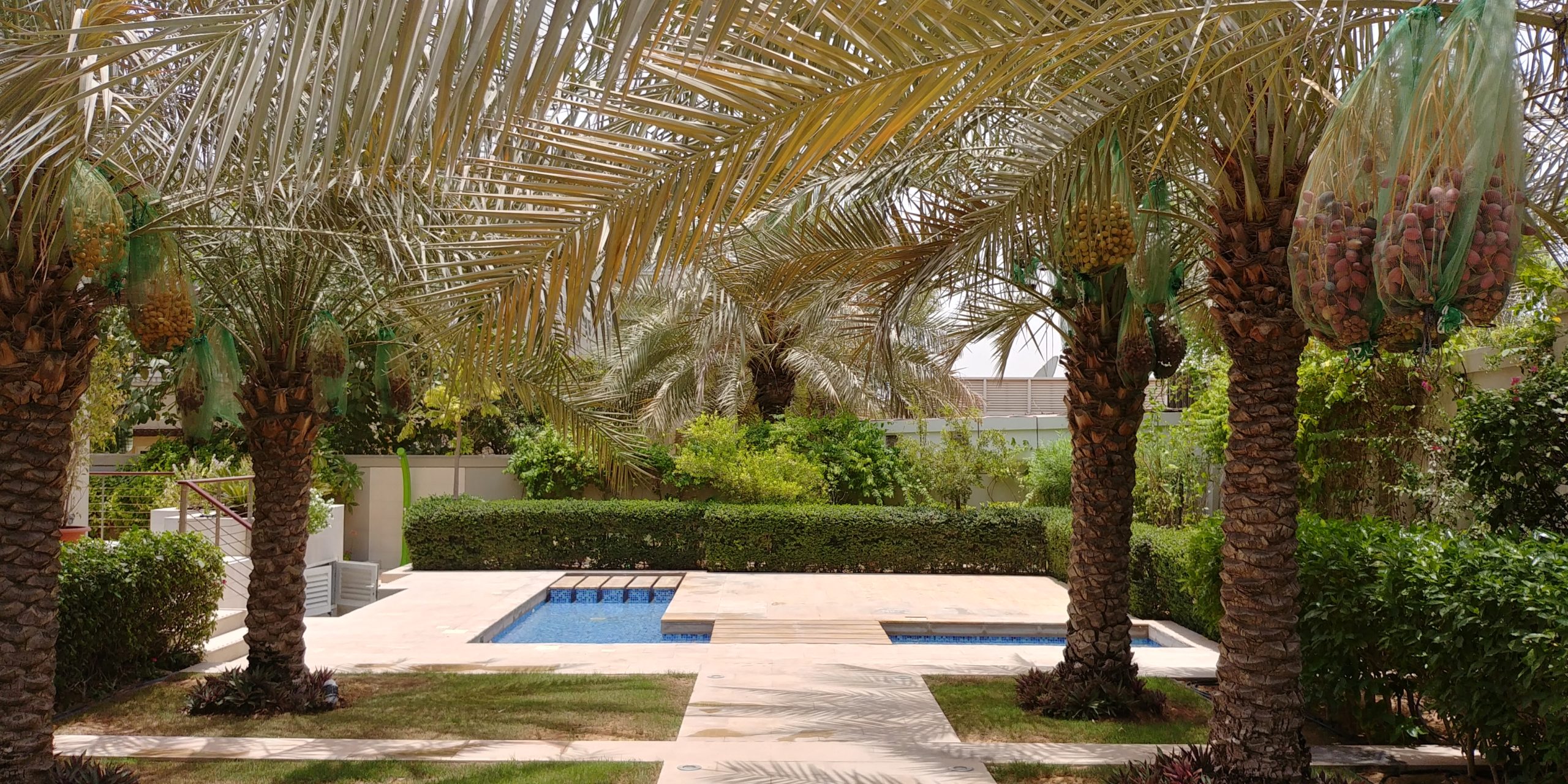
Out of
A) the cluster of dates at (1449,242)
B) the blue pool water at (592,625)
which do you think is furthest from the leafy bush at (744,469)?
the cluster of dates at (1449,242)

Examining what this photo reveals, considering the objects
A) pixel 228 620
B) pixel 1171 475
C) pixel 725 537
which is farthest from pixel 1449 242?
pixel 725 537

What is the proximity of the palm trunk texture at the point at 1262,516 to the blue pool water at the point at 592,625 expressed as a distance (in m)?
6.71

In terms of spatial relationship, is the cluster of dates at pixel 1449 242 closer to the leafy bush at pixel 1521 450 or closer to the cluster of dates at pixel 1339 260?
the cluster of dates at pixel 1339 260

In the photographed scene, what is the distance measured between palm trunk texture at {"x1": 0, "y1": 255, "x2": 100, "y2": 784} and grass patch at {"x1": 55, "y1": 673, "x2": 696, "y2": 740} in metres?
1.70

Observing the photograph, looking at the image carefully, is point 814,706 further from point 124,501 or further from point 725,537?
point 124,501

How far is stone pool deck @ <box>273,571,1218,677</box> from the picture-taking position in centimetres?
869

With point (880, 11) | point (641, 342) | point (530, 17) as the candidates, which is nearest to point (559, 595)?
point (641, 342)

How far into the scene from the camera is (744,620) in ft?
35.5

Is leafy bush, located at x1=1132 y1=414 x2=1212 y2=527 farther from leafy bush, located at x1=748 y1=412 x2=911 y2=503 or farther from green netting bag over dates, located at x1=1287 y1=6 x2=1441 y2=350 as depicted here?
green netting bag over dates, located at x1=1287 y1=6 x2=1441 y2=350

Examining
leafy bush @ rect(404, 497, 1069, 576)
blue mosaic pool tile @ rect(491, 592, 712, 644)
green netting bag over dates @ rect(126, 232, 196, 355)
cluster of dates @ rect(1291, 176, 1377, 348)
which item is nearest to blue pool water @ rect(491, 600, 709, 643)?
blue mosaic pool tile @ rect(491, 592, 712, 644)

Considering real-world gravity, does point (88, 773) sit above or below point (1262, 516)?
below

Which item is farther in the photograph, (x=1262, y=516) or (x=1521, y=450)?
(x=1521, y=450)

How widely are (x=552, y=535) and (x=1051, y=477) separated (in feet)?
26.0

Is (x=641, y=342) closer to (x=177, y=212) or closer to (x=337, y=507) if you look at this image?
(x=337, y=507)
